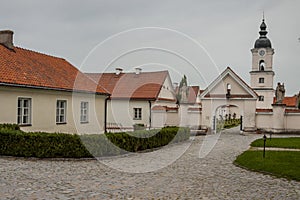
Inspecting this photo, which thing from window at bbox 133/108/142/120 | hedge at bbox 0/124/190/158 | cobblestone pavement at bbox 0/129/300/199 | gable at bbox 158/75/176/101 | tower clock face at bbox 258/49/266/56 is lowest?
cobblestone pavement at bbox 0/129/300/199

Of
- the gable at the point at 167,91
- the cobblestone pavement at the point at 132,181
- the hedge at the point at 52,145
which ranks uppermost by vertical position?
the gable at the point at 167,91

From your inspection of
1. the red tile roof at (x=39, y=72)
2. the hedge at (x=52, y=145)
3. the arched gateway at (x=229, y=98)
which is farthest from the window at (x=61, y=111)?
the arched gateway at (x=229, y=98)

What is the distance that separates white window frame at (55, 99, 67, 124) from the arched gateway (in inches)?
506

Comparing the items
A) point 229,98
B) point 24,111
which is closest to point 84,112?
point 24,111

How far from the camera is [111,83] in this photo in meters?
36.1

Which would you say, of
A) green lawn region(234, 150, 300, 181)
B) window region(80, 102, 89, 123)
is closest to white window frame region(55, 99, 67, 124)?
window region(80, 102, 89, 123)

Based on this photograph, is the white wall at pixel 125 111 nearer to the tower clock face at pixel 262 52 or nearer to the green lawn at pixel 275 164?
the green lawn at pixel 275 164

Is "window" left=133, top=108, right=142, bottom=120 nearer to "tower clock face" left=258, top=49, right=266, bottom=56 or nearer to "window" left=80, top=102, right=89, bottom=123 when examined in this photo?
"window" left=80, top=102, right=89, bottom=123

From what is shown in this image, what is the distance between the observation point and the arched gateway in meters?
27.5

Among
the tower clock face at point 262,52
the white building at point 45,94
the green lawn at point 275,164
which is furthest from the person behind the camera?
the tower clock face at point 262,52

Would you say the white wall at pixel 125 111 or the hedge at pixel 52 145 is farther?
the white wall at pixel 125 111

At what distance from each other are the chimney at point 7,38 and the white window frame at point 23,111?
14.8 feet

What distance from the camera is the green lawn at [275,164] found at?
32.4ft

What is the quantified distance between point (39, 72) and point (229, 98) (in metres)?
15.7
